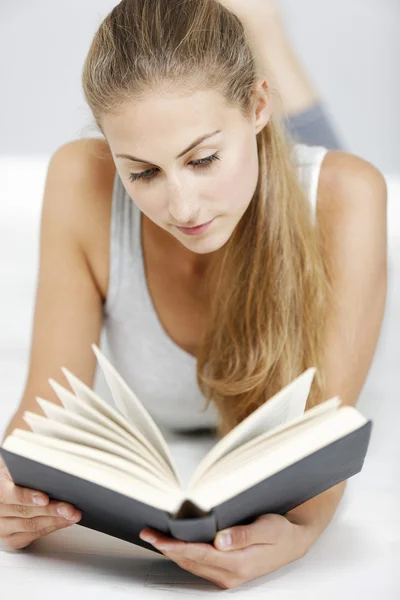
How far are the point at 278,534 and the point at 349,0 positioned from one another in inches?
139

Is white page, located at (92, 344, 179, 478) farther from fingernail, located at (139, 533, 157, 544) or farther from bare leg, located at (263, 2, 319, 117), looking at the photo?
bare leg, located at (263, 2, 319, 117)

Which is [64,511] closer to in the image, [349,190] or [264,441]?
[264,441]

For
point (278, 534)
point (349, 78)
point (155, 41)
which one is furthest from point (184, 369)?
point (349, 78)

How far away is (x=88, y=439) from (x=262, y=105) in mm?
703

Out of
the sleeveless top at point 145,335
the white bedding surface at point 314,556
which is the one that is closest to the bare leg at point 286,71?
the white bedding surface at point 314,556

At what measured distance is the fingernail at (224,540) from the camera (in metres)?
1.33

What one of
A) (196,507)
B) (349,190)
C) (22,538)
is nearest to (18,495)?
(22,538)

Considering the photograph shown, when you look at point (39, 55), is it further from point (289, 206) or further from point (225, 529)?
point (225, 529)

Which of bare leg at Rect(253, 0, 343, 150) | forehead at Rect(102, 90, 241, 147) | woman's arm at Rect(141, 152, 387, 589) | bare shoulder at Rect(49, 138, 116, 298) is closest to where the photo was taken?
forehead at Rect(102, 90, 241, 147)

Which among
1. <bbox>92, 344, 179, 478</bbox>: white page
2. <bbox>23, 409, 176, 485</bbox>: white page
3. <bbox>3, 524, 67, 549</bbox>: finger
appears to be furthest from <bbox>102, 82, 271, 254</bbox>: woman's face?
<bbox>3, 524, 67, 549</bbox>: finger

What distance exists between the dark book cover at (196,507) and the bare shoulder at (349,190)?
640 millimetres

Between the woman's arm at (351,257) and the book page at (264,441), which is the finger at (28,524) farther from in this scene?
the woman's arm at (351,257)

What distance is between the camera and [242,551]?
55.6 inches

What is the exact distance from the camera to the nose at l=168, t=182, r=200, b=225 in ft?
4.88
